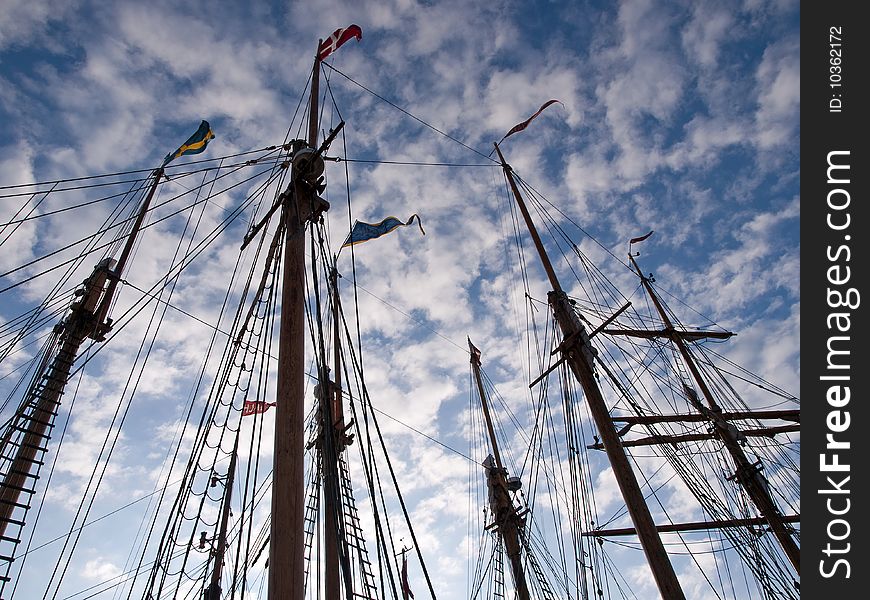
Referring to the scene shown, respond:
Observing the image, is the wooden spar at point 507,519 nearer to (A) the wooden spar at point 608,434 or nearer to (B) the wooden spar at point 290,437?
(A) the wooden spar at point 608,434

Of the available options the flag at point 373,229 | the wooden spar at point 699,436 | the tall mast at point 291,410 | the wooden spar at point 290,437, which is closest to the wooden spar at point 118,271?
the flag at point 373,229

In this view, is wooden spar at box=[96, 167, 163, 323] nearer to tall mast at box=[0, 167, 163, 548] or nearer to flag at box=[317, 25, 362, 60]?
tall mast at box=[0, 167, 163, 548]

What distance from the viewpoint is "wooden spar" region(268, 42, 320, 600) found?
5199 millimetres

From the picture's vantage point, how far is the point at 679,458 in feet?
56.3

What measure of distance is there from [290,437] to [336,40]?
1099 cm

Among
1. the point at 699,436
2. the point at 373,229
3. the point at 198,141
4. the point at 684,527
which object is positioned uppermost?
the point at 198,141

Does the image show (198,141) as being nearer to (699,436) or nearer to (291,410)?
(291,410)

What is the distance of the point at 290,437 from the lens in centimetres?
614

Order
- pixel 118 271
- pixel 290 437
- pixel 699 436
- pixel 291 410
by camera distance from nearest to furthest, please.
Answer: pixel 290 437, pixel 291 410, pixel 118 271, pixel 699 436

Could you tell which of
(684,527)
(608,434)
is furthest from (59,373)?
(684,527)

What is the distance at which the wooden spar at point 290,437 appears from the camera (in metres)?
5.20

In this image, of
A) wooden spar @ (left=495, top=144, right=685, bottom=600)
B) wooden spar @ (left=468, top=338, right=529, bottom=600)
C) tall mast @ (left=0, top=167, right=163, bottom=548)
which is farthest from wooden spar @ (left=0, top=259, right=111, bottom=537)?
wooden spar @ (left=468, top=338, right=529, bottom=600)
